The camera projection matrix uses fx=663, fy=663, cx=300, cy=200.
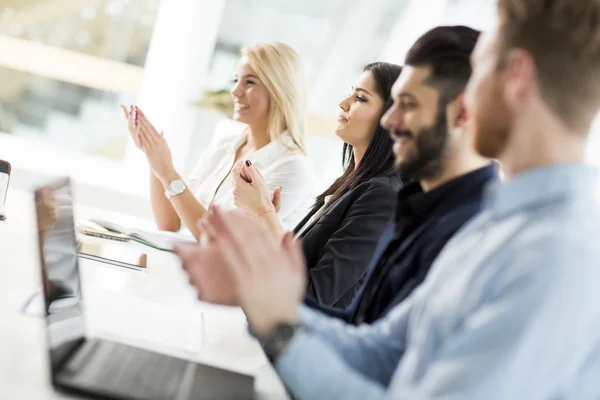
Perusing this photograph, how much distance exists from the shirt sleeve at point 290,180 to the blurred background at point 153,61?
1.07 meters

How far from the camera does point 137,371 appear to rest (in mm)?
968

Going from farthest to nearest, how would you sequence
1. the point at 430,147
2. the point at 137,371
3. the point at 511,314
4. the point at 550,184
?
1. the point at 430,147
2. the point at 137,371
3. the point at 550,184
4. the point at 511,314

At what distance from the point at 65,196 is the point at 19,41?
295 cm

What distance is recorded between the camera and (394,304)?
1.15 m

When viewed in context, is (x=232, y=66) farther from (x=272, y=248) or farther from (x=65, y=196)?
(x=272, y=248)

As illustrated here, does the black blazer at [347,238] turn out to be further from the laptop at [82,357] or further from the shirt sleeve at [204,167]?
the shirt sleeve at [204,167]

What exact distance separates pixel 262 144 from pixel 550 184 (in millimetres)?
1950

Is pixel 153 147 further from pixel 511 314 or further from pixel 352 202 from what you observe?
pixel 511 314

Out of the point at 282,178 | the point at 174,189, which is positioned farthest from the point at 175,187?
the point at 282,178

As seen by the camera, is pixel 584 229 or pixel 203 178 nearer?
pixel 584 229

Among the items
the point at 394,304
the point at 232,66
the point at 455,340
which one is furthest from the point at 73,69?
the point at 455,340

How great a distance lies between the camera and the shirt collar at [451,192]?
3.95 ft

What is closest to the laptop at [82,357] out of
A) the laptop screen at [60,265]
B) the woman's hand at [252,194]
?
the laptop screen at [60,265]

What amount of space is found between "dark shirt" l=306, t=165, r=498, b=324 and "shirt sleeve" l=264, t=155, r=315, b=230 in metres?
1.13
